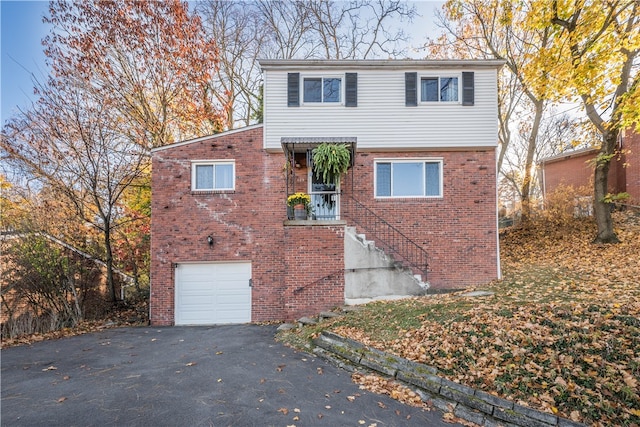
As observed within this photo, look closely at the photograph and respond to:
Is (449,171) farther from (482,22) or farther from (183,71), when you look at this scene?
(183,71)

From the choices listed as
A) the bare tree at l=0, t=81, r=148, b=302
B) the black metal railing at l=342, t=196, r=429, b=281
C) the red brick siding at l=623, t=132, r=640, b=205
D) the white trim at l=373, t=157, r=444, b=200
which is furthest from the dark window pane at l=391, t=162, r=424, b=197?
the red brick siding at l=623, t=132, r=640, b=205

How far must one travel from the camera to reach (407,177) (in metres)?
10.1

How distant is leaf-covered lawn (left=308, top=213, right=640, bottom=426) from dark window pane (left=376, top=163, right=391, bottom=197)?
3418 millimetres

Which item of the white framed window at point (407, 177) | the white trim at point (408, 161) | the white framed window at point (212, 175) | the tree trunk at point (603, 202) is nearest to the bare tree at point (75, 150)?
the white framed window at point (212, 175)

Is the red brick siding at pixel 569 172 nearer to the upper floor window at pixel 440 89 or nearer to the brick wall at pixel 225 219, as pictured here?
the upper floor window at pixel 440 89

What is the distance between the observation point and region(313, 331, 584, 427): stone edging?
3977 millimetres

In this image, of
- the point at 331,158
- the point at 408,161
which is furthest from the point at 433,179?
the point at 331,158

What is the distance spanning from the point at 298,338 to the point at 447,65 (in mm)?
9102

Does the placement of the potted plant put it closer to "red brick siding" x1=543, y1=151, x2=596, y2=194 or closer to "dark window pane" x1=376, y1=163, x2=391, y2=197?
"dark window pane" x1=376, y1=163, x2=391, y2=197

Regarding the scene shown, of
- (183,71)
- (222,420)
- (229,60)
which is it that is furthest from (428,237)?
(229,60)

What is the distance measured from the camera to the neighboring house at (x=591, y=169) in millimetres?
14609

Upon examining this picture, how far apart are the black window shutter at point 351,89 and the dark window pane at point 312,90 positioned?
0.83 metres

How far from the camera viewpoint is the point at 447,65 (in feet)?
32.6

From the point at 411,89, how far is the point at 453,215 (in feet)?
13.6
